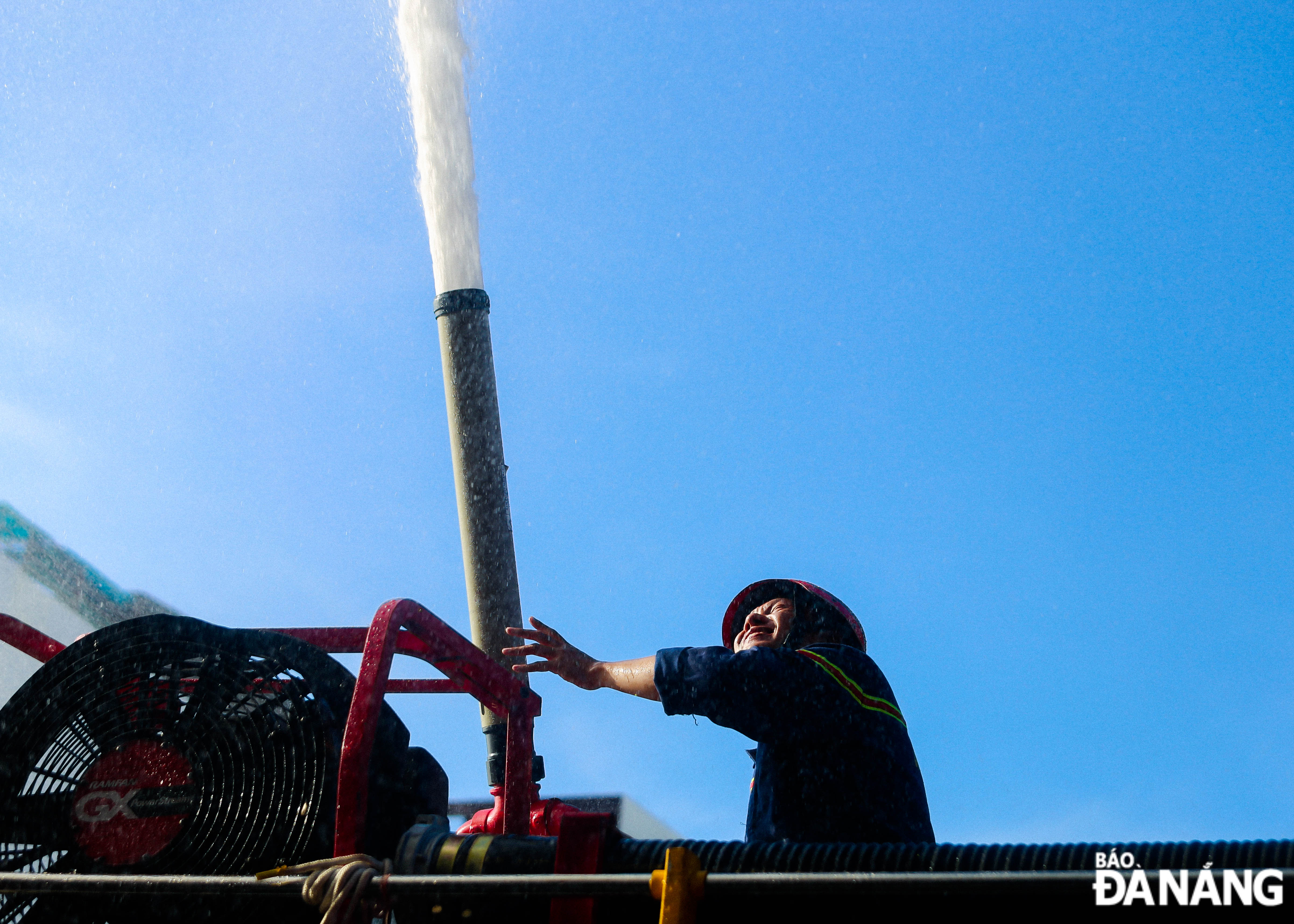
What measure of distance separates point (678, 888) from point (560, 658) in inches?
54.9

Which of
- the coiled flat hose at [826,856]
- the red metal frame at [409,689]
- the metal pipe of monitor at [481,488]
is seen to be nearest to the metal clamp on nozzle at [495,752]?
the metal pipe of monitor at [481,488]

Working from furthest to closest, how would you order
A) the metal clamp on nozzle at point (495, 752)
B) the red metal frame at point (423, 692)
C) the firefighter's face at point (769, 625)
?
the metal clamp on nozzle at point (495, 752) < the firefighter's face at point (769, 625) < the red metal frame at point (423, 692)

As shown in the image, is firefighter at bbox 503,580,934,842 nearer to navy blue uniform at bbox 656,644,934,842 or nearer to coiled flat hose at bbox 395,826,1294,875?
navy blue uniform at bbox 656,644,934,842

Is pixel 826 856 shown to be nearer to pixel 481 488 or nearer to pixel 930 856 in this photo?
pixel 930 856

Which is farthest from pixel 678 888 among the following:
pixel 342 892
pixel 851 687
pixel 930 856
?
pixel 851 687

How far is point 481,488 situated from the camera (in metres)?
8.10

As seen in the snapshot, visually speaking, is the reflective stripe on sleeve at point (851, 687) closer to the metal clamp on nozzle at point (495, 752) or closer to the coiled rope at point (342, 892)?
the coiled rope at point (342, 892)

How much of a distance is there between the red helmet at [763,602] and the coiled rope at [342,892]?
179cm

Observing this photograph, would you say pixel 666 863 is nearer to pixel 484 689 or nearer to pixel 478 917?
pixel 478 917

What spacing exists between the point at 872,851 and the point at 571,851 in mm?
630

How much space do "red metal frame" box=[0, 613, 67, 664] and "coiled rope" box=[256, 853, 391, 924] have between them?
83.9 inches

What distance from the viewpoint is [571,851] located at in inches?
84.6

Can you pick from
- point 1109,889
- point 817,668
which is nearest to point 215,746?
point 817,668

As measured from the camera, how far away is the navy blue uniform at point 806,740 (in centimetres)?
279
